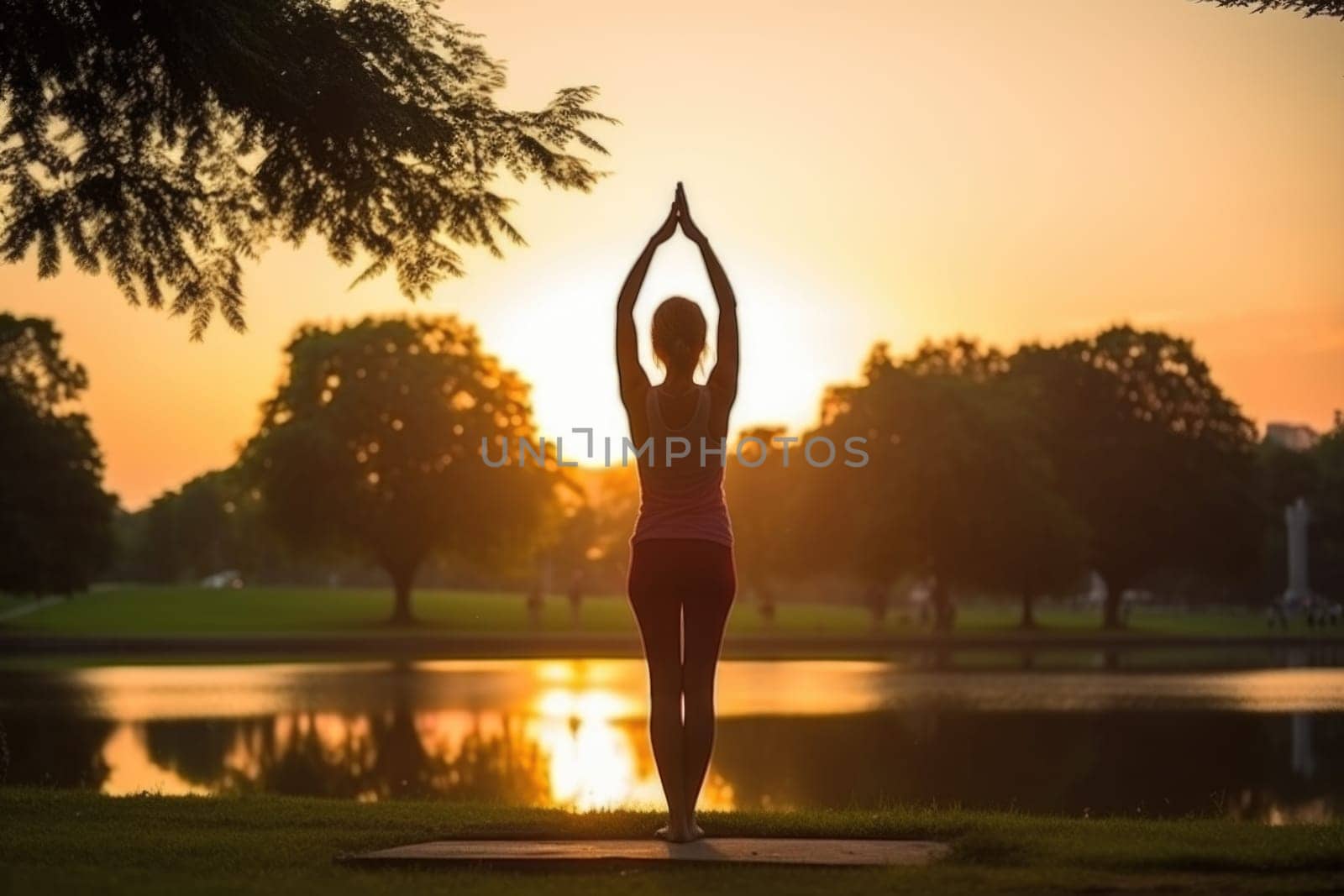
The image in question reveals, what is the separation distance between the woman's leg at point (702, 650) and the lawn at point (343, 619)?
4138 cm

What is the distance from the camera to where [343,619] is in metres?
61.7

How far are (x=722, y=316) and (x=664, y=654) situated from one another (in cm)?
154

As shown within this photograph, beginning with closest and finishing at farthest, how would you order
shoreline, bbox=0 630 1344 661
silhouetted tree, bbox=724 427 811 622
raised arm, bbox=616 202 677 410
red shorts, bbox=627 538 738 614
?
red shorts, bbox=627 538 738 614 → raised arm, bbox=616 202 677 410 → shoreline, bbox=0 630 1344 661 → silhouetted tree, bbox=724 427 811 622

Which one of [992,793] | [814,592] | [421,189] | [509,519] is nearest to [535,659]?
[509,519]

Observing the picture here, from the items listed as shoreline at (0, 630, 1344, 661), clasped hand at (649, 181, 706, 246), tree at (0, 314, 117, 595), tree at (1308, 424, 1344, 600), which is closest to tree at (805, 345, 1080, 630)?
shoreline at (0, 630, 1344, 661)

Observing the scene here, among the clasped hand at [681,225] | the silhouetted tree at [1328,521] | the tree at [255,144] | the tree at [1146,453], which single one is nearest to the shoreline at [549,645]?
the tree at [1146,453]

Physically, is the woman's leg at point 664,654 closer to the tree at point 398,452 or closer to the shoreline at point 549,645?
the shoreline at point 549,645

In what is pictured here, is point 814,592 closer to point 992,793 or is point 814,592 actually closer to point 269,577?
point 269,577

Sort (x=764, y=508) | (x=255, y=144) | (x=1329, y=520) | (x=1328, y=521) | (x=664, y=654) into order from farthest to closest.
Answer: (x=1328, y=521) → (x=1329, y=520) → (x=764, y=508) → (x=255, y=144) → (x=664, y=654)

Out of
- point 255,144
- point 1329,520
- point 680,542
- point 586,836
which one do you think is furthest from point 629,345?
point 1329,520

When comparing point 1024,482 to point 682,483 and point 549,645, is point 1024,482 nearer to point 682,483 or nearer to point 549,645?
point 549,645

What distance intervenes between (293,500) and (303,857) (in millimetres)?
51811

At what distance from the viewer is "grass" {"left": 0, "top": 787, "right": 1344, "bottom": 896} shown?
7016 mm

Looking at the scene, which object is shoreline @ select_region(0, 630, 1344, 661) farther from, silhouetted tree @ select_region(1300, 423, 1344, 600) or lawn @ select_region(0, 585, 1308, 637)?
silhouetted tree @ select_region(1300, 423, 1344, 600)
